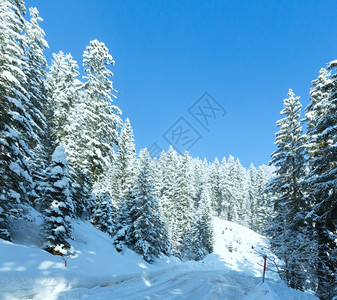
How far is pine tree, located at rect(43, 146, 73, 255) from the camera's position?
969cm

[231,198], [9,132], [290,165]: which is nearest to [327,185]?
[290,165]

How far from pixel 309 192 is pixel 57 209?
50.3ft

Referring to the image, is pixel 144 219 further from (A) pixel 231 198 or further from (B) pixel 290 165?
(A) pixel 231 198

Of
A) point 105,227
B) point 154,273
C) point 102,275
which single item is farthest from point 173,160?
point 102,275

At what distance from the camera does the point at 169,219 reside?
3622 cm

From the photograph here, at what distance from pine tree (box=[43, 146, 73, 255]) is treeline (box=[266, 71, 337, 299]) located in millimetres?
10566

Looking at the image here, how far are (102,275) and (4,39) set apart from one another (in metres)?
11.7

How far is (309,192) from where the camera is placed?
14281 mm

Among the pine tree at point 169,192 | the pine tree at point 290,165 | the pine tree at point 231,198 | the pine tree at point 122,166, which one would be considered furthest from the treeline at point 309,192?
the pine tree at point 231,198

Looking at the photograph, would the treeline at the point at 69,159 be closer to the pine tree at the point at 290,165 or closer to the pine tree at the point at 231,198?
the pine tree at the point at 290,165

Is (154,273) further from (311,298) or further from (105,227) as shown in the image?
(105,227)

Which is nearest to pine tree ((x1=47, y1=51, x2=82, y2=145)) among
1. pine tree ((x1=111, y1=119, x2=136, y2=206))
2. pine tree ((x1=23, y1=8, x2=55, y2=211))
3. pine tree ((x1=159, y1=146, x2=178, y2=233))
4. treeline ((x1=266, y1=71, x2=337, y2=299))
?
pine tree ((x1=23, y1=8, x2=55, y2=211))

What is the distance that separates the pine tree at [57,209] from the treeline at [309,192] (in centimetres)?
1057

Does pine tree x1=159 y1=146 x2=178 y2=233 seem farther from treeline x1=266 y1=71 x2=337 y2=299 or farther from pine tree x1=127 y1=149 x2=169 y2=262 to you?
treeline x1=266 y1=71 x2=337 y2=299
